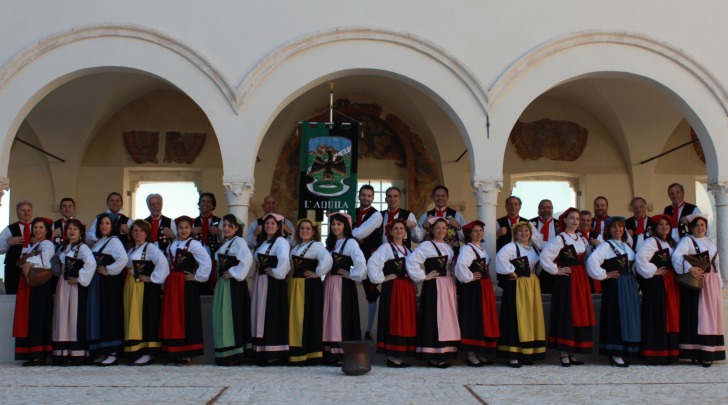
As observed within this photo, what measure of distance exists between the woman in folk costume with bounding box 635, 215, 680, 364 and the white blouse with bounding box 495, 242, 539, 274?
1.16m

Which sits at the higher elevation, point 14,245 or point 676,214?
point 676,214

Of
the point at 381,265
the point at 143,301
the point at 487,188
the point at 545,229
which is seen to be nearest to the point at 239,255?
the point at 143,301

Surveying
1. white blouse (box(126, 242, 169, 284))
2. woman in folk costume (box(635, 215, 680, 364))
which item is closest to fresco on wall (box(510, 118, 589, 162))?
woman in folk costume (box(635, 215, 680, 364))

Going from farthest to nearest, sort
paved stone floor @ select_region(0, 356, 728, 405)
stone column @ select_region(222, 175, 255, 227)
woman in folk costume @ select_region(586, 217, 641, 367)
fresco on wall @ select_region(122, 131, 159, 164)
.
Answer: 1. fresco on wall @ select_region(122, 131, 159, 164)
2. stone column @ select_region(222, 175, 255, 227)
3. woman in folk costume @ select_region(586, 217, 641, 367)
4. paved stone floor @ select_region(0, 356, 728, 405)

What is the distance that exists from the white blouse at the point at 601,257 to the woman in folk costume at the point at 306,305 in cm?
280

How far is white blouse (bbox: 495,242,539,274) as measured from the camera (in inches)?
329

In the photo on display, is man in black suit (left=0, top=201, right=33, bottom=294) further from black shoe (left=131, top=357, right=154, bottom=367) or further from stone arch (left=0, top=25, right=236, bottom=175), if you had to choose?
black shoe (left=131, top=357, right=154, bottom=367)

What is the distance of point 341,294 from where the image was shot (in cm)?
838

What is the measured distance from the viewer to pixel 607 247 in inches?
334

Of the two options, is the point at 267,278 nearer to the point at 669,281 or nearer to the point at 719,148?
the point at 669,281

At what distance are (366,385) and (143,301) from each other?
9.44ft

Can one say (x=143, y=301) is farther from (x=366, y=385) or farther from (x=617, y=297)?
(x=617, y=297)

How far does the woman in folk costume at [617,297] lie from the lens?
8.36 meters

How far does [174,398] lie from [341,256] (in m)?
2.78
